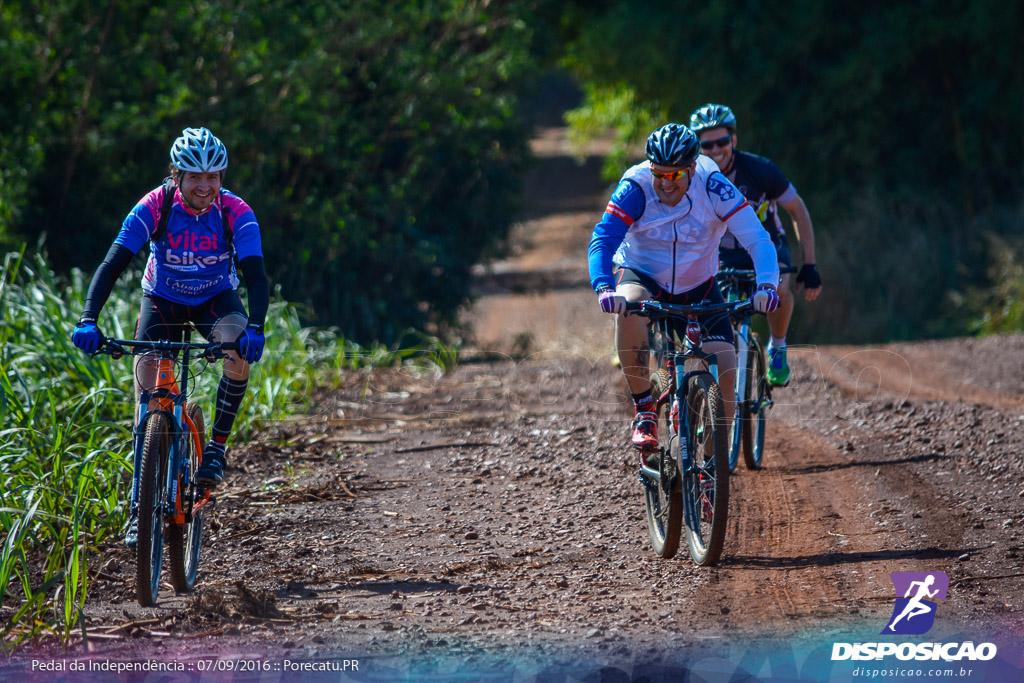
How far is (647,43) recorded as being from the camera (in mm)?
18219

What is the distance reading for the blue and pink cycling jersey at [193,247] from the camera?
201 inches

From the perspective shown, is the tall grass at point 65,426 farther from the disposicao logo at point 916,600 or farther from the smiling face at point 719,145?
the smiling face at point 719,145

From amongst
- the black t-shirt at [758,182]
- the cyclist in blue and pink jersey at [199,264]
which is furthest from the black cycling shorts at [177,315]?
the black t-shirt at [758,182]

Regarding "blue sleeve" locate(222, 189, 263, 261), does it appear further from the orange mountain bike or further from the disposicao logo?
the disposicao logo

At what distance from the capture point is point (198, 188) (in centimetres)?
502

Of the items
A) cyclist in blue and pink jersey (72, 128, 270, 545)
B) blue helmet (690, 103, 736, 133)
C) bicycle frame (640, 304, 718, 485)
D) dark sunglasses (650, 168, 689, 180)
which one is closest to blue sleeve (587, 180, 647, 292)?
dark sunglasses (650, 168, 689, 180)

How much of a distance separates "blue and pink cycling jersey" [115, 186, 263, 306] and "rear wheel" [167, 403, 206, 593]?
0.60 meters

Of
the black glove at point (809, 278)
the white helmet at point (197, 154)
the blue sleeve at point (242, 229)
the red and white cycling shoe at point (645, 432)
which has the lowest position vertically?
the red and white cycling shoe at point (645, 432)

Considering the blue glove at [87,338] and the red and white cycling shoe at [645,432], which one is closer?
the blue glove at [87,338]

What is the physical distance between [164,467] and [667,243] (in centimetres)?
270

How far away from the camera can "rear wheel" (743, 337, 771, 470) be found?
21.9 ft

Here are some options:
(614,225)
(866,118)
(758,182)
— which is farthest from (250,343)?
(866,118)

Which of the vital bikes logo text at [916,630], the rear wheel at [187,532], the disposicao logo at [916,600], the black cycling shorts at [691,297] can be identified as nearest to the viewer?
the vital bikes logo text at [916,630]

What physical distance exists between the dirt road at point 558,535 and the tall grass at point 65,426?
228mm
